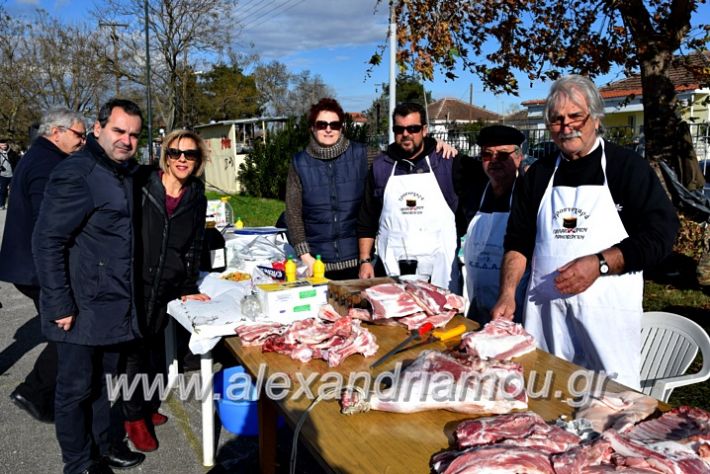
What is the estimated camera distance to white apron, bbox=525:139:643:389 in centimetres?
260

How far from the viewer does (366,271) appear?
388 centimetres

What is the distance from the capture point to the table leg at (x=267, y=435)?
10.2 ft

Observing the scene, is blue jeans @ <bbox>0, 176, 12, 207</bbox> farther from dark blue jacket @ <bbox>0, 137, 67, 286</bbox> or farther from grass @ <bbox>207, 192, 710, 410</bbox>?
grass @ <bbox>207, 192, 710, 410</bbox>

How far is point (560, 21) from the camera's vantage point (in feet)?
21.6

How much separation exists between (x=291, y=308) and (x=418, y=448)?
139 cm

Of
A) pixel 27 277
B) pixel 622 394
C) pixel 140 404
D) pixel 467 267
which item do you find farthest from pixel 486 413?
pixel 27 277

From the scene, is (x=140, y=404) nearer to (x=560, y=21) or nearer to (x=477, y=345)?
(x=477, y=345)

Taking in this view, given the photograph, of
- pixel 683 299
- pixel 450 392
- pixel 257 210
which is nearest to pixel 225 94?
pixel 257 210

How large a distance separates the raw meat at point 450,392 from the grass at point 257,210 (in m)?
10.3

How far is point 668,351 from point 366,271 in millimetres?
1845

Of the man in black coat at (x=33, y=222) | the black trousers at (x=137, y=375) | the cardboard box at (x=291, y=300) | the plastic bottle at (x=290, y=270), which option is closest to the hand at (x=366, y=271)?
the plastic bottle at (x=290, y=270)

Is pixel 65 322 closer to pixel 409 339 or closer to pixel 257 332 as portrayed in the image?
pixel 257 332

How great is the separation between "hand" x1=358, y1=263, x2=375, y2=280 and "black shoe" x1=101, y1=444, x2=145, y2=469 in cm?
183

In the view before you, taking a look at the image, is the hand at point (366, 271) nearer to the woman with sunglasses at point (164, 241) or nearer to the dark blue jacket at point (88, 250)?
the woman with sunglasses at point (164, 241)
